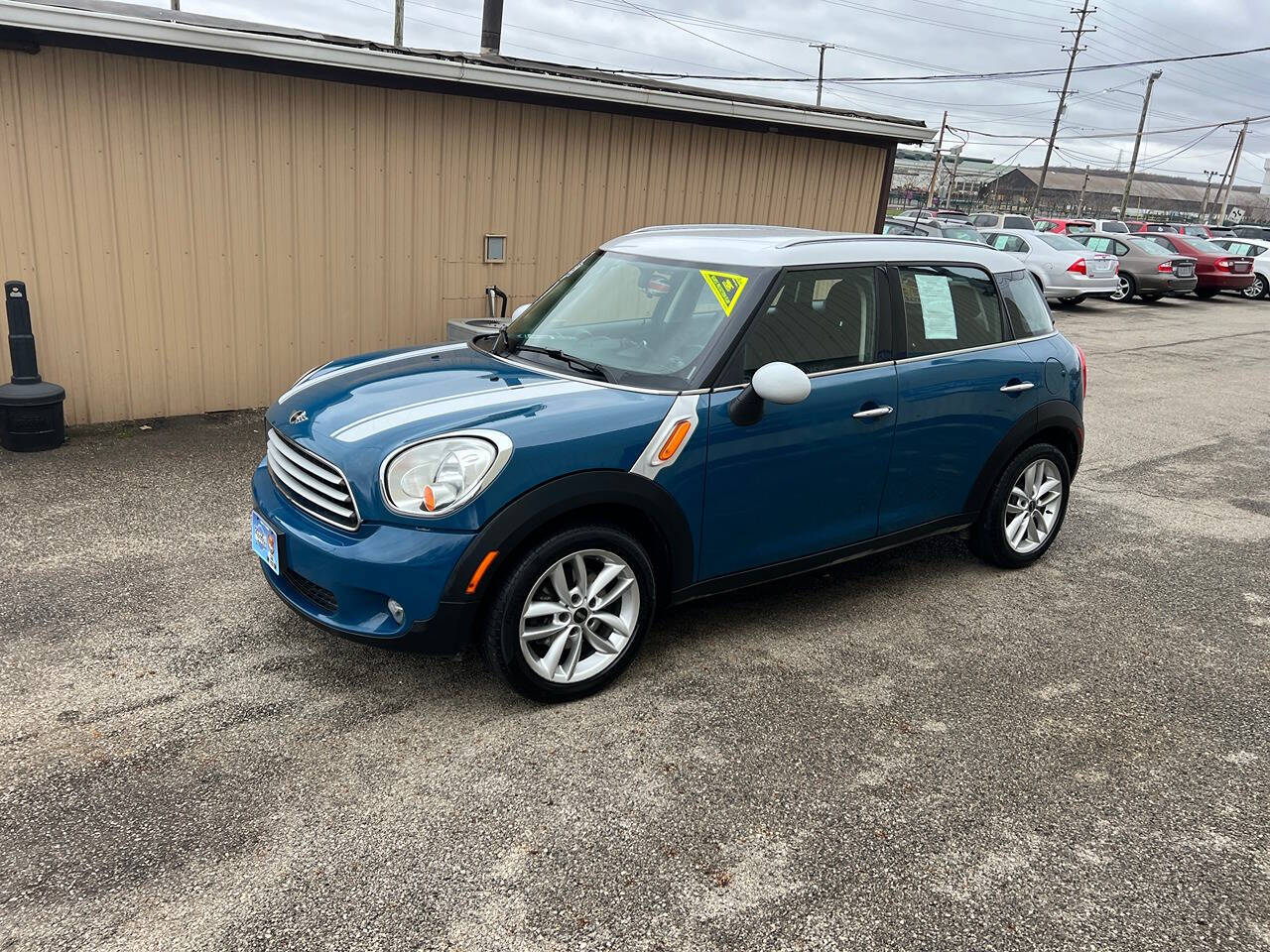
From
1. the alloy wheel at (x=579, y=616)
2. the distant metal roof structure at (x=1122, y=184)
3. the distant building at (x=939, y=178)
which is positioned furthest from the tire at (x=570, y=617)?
the distant metal roof structure at (x=1122, y=184)

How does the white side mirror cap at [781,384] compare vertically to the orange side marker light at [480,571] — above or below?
above

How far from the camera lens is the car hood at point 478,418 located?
10.4 ft

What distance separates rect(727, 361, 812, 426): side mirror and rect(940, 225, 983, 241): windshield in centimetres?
1579

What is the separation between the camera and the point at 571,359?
3881 mm

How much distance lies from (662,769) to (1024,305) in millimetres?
3122

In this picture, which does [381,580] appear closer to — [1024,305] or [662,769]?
[662,769]

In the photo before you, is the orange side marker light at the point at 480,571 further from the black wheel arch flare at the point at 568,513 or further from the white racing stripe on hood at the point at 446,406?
the white racing stripe on hood at the point at 446,406

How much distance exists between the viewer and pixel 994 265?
4707 millimetres

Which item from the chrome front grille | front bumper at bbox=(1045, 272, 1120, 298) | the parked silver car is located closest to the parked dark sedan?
front bumper at bbox=(1045, 272, 1120, 298)

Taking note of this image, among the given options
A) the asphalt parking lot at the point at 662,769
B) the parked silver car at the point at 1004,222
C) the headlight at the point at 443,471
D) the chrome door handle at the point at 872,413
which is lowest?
the asphalt parking lot at the point at 662,769

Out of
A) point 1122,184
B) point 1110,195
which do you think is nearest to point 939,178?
point 1110,195

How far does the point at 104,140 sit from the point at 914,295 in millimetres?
5355

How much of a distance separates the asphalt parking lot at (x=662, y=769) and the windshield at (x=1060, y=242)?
48.3 ft

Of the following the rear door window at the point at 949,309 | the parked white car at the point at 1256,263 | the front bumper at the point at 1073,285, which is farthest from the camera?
the parked white car at the point at 1256,263
